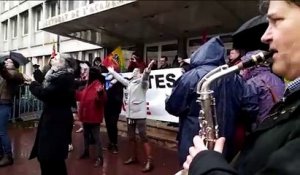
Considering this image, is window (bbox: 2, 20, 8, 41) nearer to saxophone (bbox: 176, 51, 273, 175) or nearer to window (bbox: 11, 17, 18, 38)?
window (bbox: 11, 17, 18, 38)

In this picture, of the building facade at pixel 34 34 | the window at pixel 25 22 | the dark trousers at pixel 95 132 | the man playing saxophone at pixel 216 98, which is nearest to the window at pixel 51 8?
the building facade at pixel 34 34

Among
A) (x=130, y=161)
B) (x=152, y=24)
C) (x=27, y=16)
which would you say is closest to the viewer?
(x=130, y=161)

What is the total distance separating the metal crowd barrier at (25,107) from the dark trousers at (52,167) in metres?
7.74

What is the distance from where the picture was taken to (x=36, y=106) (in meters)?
12.8

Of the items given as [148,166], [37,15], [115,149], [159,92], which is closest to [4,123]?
[115,149]

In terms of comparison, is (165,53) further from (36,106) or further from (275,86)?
(275,86)

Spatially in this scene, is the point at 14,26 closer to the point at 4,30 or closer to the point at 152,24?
the point at 4,30

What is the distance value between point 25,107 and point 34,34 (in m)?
16.5

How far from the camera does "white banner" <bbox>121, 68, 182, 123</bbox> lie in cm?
832

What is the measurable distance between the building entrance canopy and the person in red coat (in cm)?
229

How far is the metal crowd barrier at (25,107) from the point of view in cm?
1223

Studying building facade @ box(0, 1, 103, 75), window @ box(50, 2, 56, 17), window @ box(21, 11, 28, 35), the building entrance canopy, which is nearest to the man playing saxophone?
the building entrance canopy

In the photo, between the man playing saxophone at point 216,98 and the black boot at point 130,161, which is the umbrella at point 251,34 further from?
the black boot at point 130,161

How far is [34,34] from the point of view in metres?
27.9
